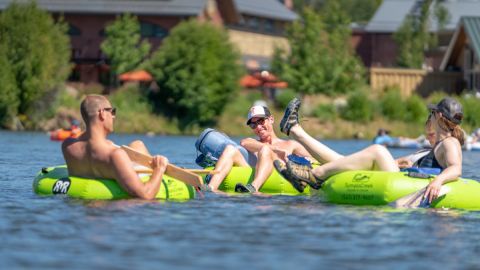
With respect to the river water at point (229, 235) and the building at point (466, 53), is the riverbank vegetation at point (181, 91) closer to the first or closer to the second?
the building at point (466, 53)

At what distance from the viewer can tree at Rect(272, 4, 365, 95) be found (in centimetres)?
6525

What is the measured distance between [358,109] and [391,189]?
44608 mm

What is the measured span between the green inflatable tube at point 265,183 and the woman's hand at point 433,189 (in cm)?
275

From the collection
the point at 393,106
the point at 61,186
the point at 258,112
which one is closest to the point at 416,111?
the point at 393,106

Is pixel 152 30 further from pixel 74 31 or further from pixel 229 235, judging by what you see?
pixel 229 235

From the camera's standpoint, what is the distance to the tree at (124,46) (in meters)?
65.1

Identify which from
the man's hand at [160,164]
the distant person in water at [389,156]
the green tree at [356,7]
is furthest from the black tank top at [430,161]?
the green tree at [356,7]

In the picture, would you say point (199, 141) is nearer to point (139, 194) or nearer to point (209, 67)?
point (139, 194)

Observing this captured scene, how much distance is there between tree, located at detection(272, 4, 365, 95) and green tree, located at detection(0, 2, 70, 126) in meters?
14.1

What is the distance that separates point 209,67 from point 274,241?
47.1 meters

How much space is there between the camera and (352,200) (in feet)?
50.2

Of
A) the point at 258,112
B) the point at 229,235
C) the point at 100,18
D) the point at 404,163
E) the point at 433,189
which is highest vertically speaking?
the point at 100,18

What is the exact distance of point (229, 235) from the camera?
11.9 meters

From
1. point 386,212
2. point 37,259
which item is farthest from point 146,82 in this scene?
point 37,259
